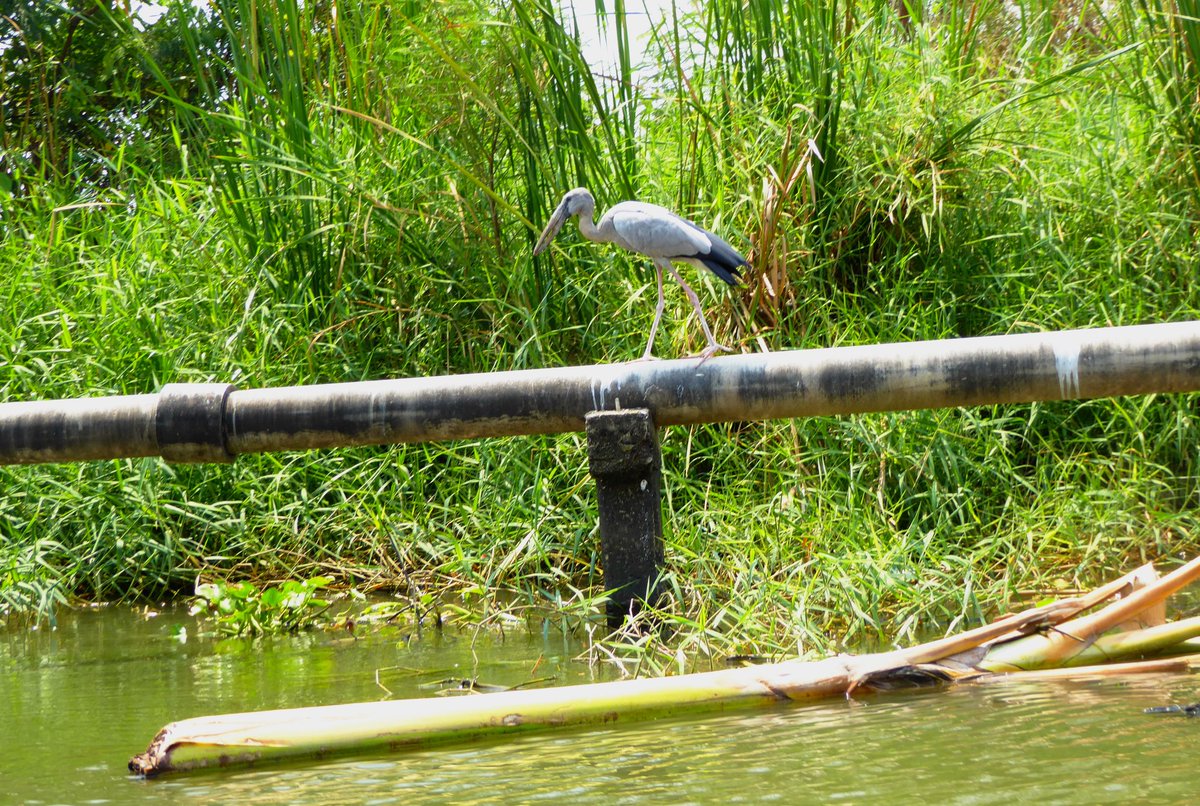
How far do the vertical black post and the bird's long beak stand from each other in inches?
44.7

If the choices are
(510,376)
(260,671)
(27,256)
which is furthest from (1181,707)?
(27,256)

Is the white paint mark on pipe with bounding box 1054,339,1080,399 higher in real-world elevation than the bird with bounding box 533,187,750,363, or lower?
lower

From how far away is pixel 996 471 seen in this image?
4.42 metres

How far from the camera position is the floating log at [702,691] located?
2.49 m

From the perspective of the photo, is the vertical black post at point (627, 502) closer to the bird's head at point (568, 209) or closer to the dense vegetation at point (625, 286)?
the dense vegetation at point (625, 286)

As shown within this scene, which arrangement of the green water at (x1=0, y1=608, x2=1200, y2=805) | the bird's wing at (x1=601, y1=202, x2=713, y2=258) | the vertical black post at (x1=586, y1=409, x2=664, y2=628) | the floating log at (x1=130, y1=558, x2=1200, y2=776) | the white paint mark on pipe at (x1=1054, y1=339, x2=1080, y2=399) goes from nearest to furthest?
the green water at (x1=0, y1=608, x2=1200, y2=805) < the floating log at (x1=130, y1=558, x2=1200, y2=776) < the white paint mark on pipe at (x1=1054, y1=339, x2=1080, y2=399) < the vertical black post at (x1=586, y1=409, x2=664, y2=628) < the bird's wing at (x1=601, y1=202, x2=713, y2=258)

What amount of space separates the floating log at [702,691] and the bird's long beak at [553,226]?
6.91ft

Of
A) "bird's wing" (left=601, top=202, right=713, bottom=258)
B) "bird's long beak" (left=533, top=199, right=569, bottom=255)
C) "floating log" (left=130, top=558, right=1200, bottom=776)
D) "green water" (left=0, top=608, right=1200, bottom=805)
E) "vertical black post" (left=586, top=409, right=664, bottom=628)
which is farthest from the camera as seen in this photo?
"bird's long beak" (left=533, top=199, right=569, bottom=255)

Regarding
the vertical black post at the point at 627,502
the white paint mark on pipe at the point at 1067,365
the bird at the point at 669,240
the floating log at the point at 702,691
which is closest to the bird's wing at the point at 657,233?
the bird at the point at 669,240

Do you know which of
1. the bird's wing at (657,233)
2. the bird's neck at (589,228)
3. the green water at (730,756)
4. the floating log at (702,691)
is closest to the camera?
the green water at (730,756)

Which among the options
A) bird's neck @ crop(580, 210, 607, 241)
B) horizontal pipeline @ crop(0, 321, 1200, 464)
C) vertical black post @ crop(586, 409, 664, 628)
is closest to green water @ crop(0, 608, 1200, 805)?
vertical black post @ crop(586, 409, 664, 628)

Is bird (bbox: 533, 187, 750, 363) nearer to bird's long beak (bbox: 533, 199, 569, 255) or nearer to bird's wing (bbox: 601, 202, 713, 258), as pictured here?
bird's wing (bbox: 601, 202, 713, 258)

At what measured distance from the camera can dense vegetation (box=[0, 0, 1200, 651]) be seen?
14.4 feet

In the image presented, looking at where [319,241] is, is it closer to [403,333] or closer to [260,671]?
[403,333]
